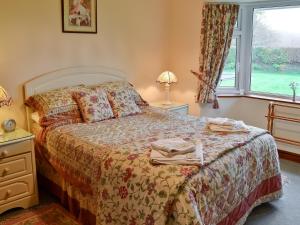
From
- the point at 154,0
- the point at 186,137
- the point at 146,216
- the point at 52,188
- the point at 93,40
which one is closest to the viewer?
the point at 146,216

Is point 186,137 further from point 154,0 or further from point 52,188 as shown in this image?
point 154,0

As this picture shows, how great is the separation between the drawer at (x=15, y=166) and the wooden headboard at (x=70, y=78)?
0.56 m

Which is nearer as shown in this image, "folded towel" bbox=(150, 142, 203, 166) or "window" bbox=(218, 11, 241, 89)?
"folded towel" bbox=(150, 142, 203, 166)

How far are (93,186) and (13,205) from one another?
2.93ft

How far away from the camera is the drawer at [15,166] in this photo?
2.53 metres

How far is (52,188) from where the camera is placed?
293cm

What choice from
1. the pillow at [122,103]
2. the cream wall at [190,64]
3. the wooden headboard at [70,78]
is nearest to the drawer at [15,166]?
the wooden headboard at [70,78]

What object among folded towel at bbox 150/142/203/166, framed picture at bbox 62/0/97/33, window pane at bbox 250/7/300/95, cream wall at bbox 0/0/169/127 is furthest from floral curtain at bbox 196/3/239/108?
folded towel at bbox 150/142/203/166

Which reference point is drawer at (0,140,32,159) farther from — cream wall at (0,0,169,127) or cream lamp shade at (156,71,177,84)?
cream lamp shade at (156,71,177,84)

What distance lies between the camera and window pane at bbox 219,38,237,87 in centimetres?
433

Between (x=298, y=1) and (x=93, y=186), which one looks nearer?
(x=93, y=186)

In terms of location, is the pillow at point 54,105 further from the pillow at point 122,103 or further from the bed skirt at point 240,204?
the bed skirt at point 240,204

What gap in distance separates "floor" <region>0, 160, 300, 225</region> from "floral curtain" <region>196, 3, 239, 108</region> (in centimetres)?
165

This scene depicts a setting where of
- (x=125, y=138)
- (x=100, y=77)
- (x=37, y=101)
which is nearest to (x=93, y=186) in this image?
(x=125, y=138)
